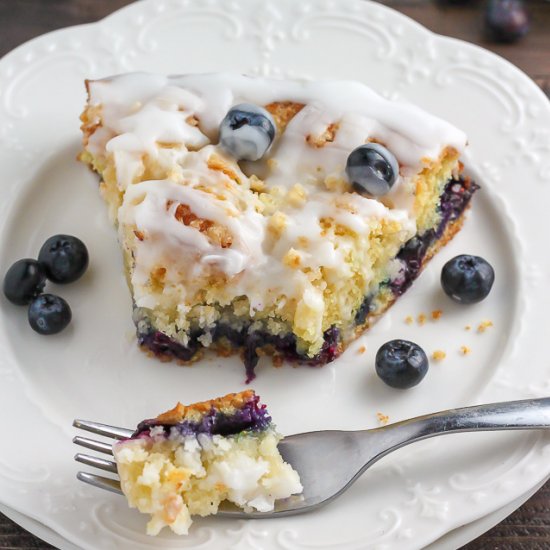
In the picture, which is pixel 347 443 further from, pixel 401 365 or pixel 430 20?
pixel 430 20

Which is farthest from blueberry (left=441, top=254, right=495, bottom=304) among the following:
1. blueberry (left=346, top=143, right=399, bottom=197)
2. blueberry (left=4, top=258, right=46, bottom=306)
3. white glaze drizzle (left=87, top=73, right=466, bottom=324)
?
blueberry (left=4, top=258, right=46, bottom=306)

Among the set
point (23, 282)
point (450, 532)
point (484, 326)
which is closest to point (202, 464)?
point (450, 532)

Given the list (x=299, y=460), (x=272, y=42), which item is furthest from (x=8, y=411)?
Answer: (x=272, y=42)

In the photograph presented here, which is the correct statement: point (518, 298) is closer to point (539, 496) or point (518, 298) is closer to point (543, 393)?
point (543, 393)

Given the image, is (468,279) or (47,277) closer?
(468,279)

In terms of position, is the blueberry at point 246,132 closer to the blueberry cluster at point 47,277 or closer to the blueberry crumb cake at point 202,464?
the blueberry cluster at point 47,277

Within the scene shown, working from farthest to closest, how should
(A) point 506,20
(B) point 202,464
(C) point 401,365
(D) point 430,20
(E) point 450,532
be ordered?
(D) point 430,20
(A) point 506,20
(C) point 401,365
(E) point 450,532
(B) point 202,464

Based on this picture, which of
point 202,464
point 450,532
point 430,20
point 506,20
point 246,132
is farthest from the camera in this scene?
point 430,20
